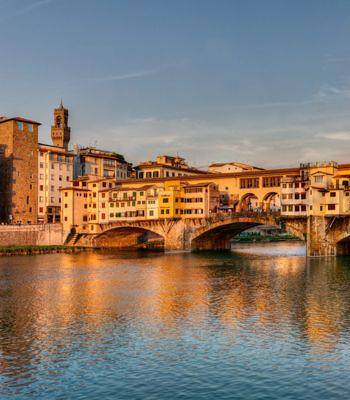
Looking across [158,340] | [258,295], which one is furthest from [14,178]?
[158,340]

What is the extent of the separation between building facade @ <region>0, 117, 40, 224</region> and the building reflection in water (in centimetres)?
4345

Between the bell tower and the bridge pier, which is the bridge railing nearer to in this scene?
the bridge pier

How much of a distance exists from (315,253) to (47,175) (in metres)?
65.7

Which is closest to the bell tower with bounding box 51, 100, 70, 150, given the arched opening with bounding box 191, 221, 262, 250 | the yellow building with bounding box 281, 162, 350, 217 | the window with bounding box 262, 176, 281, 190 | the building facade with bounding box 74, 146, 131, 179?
the building facade with bounding box 74, 146, 131, 179

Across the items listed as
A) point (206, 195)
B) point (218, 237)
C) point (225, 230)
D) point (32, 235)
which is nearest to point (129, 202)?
point (206, 195)

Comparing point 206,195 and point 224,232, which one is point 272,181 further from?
point 224,232

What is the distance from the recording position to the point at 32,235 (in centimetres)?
10950

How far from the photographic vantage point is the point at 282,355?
28781 mm

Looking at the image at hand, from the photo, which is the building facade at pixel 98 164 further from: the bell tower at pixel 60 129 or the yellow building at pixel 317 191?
the yellow building at pixel 317 191

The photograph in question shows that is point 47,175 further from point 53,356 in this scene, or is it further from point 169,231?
point 53,356

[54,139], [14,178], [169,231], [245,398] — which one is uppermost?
A: [54,139]

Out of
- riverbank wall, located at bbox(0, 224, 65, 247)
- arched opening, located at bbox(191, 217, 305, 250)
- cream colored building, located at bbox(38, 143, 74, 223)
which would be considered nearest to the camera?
arched opening, located at bbox(191, 217, 305, 250)

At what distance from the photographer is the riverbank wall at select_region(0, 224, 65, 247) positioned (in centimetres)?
10450

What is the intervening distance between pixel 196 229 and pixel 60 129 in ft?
227
